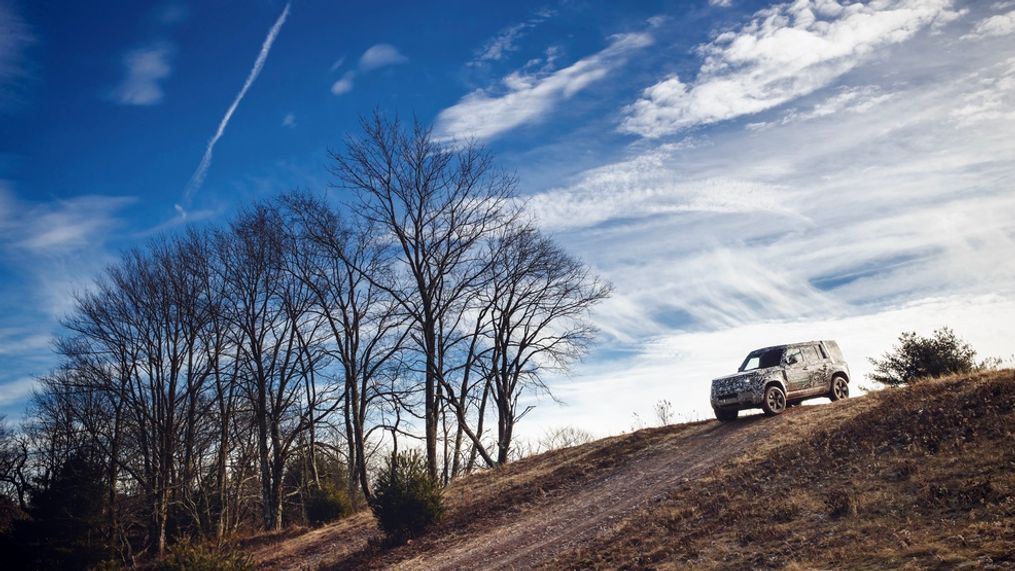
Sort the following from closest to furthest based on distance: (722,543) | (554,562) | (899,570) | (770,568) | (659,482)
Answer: (899,570) → (770,568) → (722,543) → (554,562) → (659,482)

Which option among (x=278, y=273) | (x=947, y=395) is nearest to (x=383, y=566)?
(x=947, y=395)

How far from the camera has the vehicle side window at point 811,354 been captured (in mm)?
20844

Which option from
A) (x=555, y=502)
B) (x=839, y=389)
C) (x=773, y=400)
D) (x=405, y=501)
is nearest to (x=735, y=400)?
(x=773, y=400)

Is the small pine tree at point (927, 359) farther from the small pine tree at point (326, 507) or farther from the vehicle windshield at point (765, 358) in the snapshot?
the small pine tree at point (326, 507)

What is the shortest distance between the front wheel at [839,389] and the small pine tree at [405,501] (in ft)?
45.5

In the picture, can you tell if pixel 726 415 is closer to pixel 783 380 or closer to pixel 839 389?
pixel 783 380

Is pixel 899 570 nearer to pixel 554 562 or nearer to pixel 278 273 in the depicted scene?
pixel 554 562

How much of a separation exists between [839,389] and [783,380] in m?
3.09

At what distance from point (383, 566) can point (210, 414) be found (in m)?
18.5

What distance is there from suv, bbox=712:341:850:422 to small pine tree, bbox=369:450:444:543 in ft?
32.3

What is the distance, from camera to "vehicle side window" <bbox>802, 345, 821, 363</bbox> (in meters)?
20.8

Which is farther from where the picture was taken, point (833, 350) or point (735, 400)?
point (833, 350)

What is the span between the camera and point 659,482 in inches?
649

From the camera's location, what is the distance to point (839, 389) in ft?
70.6
